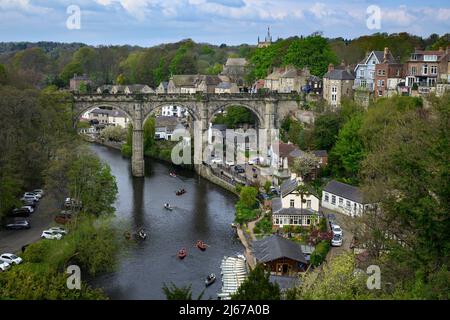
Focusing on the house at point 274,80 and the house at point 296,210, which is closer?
the house at point 296,210

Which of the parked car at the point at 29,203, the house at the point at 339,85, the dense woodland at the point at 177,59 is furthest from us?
the dense woodland at the point at 177,59

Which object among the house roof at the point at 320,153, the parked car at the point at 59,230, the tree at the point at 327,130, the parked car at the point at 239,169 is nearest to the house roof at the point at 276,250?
the parked car at the point at 59,230

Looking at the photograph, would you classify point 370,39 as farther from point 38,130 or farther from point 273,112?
point 38,130

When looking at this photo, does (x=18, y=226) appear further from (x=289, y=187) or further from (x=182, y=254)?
(x=289, y=187)

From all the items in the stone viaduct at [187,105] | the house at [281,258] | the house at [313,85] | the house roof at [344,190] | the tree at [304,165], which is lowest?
the house at [281,258]

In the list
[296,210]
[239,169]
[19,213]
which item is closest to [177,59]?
[239,169]

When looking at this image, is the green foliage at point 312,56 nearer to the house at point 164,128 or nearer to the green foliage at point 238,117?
the green foliage at point 238,117

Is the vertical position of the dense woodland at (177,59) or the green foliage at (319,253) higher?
the dense woodland at (177,59)

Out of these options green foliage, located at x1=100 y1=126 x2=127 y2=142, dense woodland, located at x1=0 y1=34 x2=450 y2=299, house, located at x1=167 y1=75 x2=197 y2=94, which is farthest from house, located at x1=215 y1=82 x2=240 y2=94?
green foliage, located at x1=100 y1=126 x2=127 y2=142
